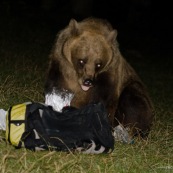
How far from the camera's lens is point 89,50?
5664 millimetres

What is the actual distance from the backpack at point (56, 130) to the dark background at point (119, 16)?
34.4 feet

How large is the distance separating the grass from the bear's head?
789mm

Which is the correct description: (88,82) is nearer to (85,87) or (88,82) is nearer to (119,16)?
(85,87)

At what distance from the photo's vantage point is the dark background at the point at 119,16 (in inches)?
688

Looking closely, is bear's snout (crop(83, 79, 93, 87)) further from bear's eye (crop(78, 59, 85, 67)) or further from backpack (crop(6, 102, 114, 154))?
backpack (crop(6, 102, 114, 154))

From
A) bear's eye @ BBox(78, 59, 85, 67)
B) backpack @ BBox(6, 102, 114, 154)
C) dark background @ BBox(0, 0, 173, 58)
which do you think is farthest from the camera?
dark background @ BBox(0, 0, 173, 58)

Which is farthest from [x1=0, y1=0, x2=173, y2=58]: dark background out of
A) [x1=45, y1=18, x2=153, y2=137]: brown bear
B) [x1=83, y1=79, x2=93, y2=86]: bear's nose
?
[x1=83, y1=79, x2=93, y2=86]: bear's nose

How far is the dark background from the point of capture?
57.3ft

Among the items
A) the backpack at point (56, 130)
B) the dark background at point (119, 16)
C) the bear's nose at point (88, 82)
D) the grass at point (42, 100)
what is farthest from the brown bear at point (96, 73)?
the dark background at point (119, 16)

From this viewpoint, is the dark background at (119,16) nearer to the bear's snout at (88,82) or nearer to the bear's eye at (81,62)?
the bear's eye at (81,62)

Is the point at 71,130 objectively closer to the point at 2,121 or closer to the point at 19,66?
the point at 2,121

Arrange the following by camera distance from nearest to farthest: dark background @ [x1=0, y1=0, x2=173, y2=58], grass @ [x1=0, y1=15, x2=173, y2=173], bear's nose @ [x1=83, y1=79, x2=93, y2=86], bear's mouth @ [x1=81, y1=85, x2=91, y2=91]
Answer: grass @ [x1=0, y1=15, x2=173, y2=173], bear's nose @ [x1=83, y1=79, x2=93, y2=86], bear's mouth @ [x1=81, y1=85, x2=91, y2=91], dark background @ [x1=0, y1=0, x2=173, y2=58]

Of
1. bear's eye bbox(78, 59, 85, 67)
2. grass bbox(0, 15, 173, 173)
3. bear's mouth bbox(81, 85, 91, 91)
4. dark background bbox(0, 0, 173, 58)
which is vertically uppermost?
bear's eye bbox(78, 59, 85, 67)

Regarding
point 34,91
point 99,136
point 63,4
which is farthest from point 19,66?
point 63,4
